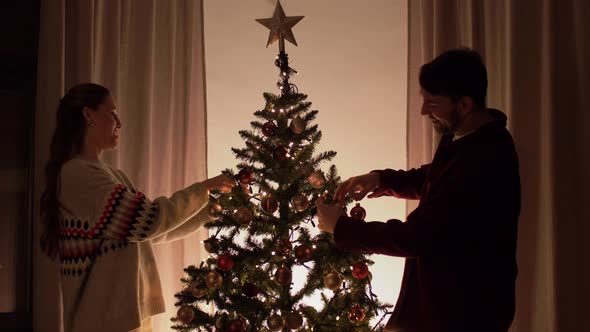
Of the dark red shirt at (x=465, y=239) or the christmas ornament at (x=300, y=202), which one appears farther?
the christmas ornament at (x=300, y=202)

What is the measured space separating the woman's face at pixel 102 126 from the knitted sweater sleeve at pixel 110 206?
0.50 ft

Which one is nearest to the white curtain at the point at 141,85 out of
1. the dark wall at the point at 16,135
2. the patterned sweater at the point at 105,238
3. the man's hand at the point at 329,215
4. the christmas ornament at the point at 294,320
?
the dark wall at the point at 16,135

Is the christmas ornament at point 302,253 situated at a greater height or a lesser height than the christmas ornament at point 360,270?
greater

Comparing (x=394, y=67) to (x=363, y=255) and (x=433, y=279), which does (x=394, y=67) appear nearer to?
(x=363, y=255)

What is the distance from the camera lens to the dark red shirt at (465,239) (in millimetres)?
1651

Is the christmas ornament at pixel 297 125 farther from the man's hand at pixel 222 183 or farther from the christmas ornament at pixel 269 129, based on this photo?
the man's hand at pixel 222 183

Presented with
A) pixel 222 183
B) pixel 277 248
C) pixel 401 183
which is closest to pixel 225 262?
pixel 277 248

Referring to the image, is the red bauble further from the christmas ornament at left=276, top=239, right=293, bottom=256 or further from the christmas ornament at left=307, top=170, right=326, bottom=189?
the christmas ornament at left=307, top=170, right=326, bottom=189

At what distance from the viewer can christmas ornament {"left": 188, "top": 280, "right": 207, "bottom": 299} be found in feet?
6.59

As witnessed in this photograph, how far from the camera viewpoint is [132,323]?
2.00m

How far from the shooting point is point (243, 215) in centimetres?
193

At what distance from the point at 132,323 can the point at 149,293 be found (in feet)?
0.63

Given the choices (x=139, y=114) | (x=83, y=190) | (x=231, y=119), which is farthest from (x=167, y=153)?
(x=83, y=190)

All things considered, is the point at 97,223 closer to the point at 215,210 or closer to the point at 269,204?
the point at 215,210
